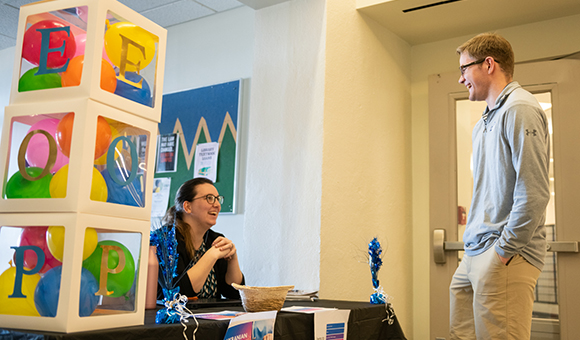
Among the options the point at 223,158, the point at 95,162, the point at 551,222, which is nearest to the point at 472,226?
the point at 551,222

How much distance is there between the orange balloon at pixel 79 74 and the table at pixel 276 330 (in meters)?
0.57

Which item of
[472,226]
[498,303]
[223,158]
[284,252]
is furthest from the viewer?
[223,158]

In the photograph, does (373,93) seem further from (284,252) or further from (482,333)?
(482,333)

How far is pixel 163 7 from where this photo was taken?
3646mm

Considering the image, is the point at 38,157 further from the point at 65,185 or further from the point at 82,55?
the point at 82,55

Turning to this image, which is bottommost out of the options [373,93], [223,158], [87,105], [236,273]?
[236,273]

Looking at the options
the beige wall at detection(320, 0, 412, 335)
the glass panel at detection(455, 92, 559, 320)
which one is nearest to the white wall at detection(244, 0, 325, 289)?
the beige wall at detection(320, 0, 412, 335)

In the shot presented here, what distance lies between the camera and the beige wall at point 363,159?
8.80ft

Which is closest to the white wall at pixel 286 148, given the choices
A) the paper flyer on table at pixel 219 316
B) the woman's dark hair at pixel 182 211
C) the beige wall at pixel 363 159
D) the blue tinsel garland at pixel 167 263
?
the beige wall at pixel 363 159

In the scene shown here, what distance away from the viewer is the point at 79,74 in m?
1.29

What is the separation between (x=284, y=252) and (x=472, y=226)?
1.04 metres

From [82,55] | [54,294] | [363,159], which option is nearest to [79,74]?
[82,55]

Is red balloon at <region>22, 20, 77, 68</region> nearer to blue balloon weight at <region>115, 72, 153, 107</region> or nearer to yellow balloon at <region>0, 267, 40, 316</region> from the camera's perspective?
blue balloon weight at <region>115, 72, 153, 107</region>

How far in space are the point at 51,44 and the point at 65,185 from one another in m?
0.36
